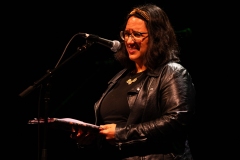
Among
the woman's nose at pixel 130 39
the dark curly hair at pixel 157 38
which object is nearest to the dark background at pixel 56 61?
the dark curly hair at pixel 157 38

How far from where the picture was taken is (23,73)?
152 inches

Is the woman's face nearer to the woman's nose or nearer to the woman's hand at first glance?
the woman's nose

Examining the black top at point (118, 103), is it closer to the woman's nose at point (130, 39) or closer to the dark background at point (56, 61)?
the woman's nose at point (130, 39)

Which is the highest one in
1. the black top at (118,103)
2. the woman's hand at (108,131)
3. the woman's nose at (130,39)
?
the woman's nose at (130,39)

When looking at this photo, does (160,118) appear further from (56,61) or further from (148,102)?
(56,61)

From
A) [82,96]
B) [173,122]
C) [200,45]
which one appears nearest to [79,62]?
[82,96]

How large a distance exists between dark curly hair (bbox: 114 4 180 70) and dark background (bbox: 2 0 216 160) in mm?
1092

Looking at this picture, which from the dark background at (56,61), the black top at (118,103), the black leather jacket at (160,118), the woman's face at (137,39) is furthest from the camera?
the dark background at (56,61)

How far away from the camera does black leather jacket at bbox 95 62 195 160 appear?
6.79 feet

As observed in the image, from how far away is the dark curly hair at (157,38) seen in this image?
2.38 meters

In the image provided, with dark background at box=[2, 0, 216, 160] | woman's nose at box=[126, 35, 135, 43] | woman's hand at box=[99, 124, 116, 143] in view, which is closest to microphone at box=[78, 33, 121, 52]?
woman's nose at box=[126, 35, 135, 43]

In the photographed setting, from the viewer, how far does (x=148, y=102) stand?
2.18 meters

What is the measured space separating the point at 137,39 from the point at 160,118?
1.97ft

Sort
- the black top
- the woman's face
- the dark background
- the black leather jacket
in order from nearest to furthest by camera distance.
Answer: the black leather jacket → the black top → the woman's face → the dark background
